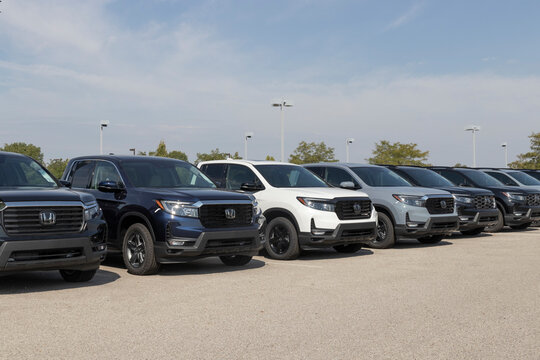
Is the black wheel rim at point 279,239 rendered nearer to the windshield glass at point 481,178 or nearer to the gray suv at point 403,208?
the gray suv at point 403,208

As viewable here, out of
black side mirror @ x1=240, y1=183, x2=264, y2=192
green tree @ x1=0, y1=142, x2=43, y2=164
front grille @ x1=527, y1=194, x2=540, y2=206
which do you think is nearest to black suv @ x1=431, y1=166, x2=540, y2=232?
front grille @ x1=527, y1=194, x2=540, y2=206

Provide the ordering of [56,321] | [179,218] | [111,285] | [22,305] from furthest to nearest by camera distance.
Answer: [179,218], [111,285], [22,305], [56,321]

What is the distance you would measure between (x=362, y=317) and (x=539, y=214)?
46.3 feet

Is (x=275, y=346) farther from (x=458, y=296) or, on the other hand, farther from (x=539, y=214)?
(x=539, y=214)

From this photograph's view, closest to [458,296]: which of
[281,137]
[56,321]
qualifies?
[56,321]

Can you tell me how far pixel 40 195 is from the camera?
8.03 metres

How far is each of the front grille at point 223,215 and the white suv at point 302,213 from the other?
140 cm

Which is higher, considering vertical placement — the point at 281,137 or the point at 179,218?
the point at 281,137

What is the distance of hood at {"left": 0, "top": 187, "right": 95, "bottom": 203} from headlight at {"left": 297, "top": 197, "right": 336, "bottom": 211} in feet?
13.6

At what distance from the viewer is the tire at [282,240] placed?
37.8 ft

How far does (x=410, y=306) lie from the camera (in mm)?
7250

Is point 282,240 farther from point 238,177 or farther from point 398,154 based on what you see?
point 398,154

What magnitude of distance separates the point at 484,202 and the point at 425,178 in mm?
1592

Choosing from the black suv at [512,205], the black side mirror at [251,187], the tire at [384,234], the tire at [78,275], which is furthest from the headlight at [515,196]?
the tire at [78,275]
